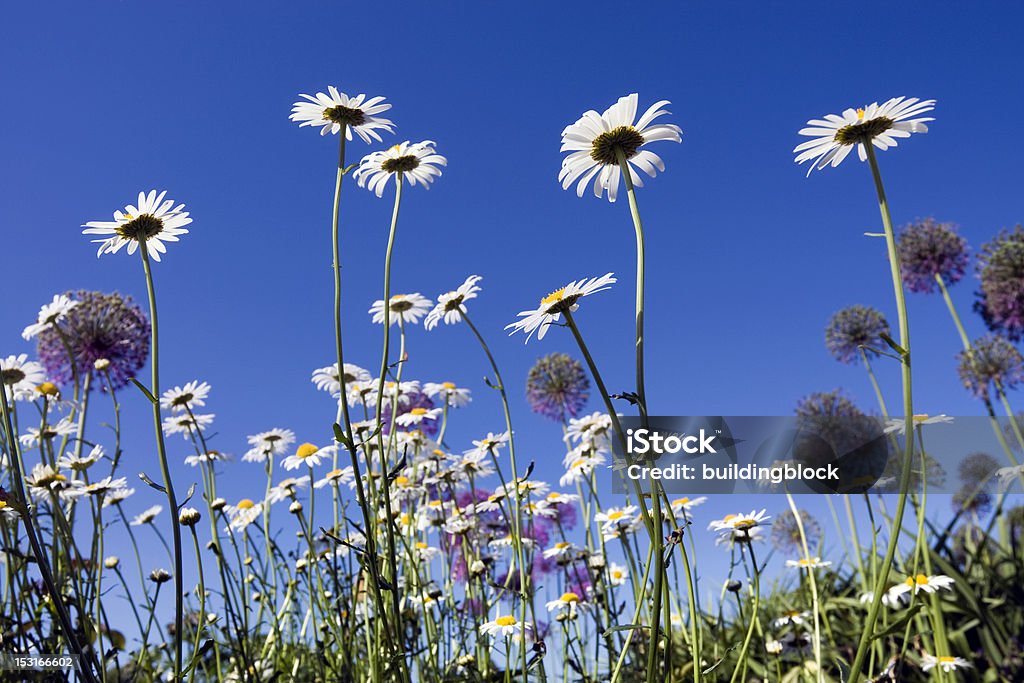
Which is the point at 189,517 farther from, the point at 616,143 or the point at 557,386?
the point at 557,386

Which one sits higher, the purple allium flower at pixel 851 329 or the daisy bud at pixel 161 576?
the purple allium flower at pixel 851 329

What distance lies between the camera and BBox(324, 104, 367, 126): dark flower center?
253 cm

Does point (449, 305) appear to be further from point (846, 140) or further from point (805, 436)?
point (805, 436)

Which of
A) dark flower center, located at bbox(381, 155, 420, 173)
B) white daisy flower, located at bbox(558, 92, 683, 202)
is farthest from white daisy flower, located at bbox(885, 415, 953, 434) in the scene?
dark flower center, located at bbox(381, 155, 420, 173)

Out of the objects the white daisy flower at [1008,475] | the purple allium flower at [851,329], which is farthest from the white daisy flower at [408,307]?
the purple allium flower at [851,329]

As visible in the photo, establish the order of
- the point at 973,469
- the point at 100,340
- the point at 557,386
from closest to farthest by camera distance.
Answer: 1. the point at 100,340
2. the point at 557,386
3. the point at 973,469

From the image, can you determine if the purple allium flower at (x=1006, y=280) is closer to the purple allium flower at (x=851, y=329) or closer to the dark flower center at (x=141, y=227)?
the purple allium flower at (x=851, y=329)

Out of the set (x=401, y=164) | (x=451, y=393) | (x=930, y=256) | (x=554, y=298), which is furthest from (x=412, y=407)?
(x=930, y=256)

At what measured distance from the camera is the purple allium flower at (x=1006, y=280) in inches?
279

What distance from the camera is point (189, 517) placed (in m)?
2.90

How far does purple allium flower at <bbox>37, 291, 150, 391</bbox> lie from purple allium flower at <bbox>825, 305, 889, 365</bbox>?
6338mm

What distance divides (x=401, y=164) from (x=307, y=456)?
1.63m

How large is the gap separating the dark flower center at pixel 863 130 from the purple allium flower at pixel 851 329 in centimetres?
587

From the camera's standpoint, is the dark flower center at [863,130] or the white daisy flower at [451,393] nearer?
the dark flower center at [863,130]
